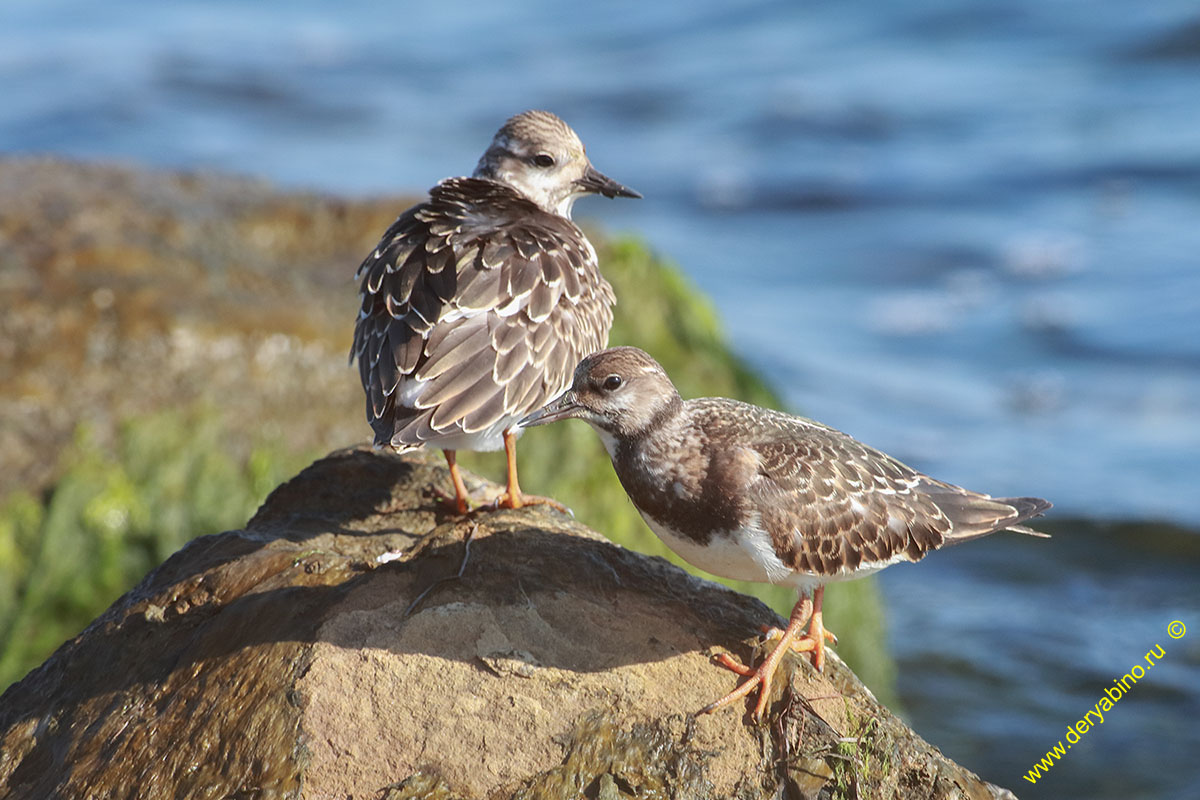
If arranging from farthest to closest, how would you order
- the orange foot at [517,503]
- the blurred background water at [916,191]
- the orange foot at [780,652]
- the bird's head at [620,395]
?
the blurred background water at [916,191] < the orange foot at [517,503] < the bird's head at [620,395] < the orange foot at [780,652]

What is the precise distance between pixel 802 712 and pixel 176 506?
181 inches

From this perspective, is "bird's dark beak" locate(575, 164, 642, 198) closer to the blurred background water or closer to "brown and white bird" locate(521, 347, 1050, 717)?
"brown and white bird" locate(521, 347, 1050, 717)

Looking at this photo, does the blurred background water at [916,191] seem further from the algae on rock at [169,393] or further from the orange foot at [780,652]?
the orange foot at [780,652]

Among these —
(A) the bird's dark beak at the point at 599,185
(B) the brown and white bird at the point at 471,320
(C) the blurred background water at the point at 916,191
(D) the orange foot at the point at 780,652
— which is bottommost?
(C) the blurred background water at the point at 916,191

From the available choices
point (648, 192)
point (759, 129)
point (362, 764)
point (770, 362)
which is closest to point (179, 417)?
point (362, 764)

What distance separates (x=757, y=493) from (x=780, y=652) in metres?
0.54

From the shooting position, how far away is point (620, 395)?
446cm

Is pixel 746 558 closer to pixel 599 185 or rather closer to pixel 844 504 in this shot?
pixel 844 504

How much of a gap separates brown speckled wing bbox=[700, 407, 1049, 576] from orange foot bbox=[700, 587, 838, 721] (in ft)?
0.65

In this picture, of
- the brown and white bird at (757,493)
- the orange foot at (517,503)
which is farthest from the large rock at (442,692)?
the orange foot at (517,503)

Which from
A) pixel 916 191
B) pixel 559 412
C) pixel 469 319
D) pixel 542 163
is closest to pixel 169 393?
pixel 542 163

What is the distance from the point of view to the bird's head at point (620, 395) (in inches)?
175

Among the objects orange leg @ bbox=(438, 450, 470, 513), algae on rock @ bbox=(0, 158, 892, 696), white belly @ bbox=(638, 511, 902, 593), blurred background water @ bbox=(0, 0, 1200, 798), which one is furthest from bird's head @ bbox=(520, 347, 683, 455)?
blurred background water @ bbox=(0, 0, 1200, 798)

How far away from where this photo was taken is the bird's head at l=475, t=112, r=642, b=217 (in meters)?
6.67
